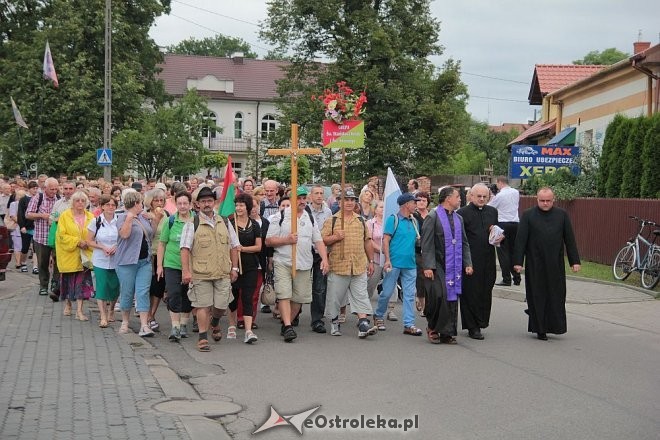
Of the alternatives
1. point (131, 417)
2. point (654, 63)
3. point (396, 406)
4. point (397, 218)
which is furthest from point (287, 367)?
point (654, 63)

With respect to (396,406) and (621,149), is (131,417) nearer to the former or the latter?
(396,406)

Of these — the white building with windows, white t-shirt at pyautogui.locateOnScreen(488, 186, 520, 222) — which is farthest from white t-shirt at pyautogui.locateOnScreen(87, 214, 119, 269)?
the white building with windows

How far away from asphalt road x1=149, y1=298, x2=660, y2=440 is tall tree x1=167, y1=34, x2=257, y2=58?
83.4 metres

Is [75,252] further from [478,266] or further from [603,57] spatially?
[603,57]

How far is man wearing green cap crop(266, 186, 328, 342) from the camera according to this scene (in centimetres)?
1014

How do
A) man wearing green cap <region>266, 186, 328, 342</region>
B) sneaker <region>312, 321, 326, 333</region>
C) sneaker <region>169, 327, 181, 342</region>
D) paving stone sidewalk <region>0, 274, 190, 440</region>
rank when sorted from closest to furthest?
paving stone sidewalk <region>0, 274, 190, 440</region>, sneaker <region>169, 327, 181, 342</region>, man wearing green cap <region>266, 186, 328, 342</region>, sneaker <region>312, 321, 326, 333</region>

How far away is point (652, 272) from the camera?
14.9 metres

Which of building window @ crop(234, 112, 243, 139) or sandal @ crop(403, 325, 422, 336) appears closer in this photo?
sandal @ crop(403, 325, 422, 336)

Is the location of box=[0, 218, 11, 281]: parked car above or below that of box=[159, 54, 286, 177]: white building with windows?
below

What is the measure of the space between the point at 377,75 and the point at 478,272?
29847 millimetres

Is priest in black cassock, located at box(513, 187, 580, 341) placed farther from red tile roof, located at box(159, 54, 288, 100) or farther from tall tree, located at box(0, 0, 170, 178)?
red tile roof, located at box(159, 54, 288, 100)

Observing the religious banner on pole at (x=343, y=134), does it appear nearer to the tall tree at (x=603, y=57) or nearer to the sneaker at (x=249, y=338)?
the sneaker at (x=249, y=338)

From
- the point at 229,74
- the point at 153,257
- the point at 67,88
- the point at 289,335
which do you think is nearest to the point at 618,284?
the point at 289,335

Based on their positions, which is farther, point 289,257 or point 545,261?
point 545,261
